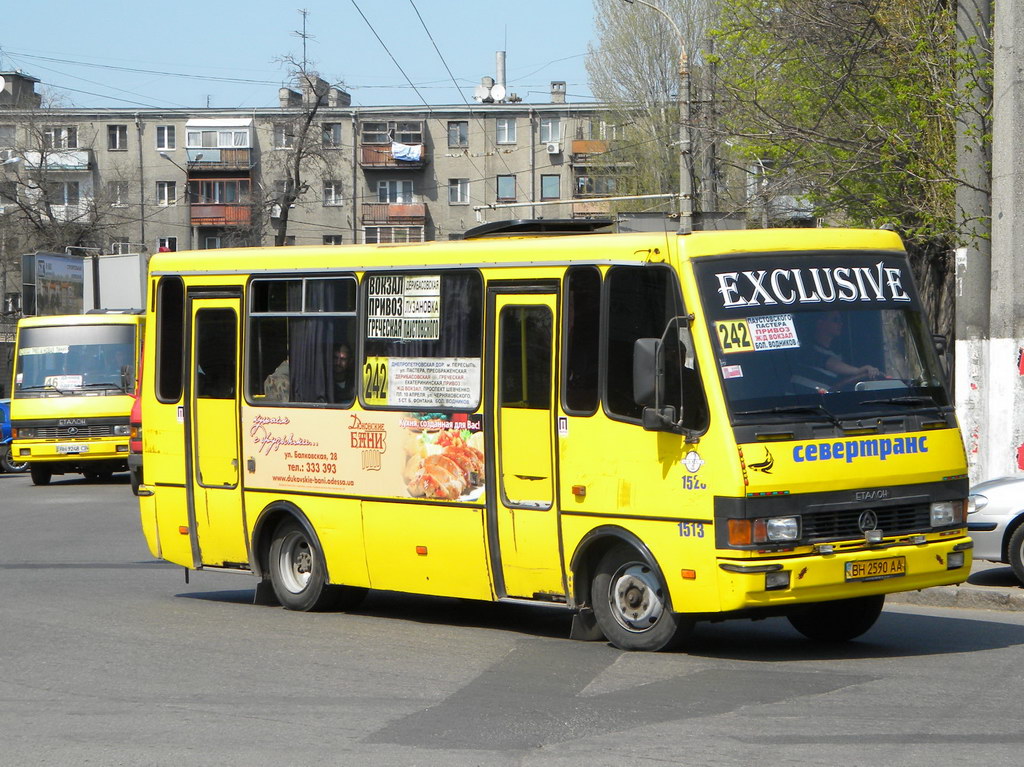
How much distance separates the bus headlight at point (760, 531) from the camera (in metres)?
8.83

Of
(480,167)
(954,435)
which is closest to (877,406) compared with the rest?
(954,435)

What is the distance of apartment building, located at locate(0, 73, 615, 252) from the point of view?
3211 inches

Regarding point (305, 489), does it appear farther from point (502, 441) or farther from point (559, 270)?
point (559, 270)

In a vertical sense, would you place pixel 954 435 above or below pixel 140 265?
below

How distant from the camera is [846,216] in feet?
78.6

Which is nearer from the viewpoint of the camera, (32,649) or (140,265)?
(32,649)

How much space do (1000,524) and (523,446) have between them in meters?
4.61

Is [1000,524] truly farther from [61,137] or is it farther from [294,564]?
[61,137]

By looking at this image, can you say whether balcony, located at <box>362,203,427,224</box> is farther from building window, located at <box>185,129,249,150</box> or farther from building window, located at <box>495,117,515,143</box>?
building window, located at <box>185,129,249,150</box>

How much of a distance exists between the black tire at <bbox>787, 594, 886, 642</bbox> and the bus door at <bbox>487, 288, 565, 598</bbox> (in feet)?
5.35

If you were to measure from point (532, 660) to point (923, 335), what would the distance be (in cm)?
310

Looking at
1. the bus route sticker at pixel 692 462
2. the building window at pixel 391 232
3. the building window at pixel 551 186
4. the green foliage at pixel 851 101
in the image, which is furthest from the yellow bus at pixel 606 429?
the building window at pixel 391 232

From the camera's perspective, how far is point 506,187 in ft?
268

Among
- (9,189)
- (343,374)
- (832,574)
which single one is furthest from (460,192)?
(832,574)
